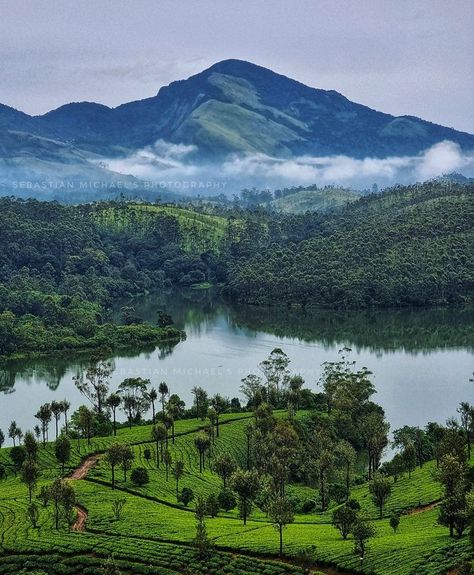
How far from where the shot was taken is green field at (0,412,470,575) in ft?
127

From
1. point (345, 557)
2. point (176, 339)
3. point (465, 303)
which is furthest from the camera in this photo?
point (465, 303)

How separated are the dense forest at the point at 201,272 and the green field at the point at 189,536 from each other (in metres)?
64.5

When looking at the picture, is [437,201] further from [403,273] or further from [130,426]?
[130,426]

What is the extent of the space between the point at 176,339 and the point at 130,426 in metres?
50.0

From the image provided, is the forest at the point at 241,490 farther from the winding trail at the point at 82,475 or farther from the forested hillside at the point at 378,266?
the forested hillside at the point at 378,266

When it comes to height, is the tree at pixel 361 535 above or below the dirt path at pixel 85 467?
above

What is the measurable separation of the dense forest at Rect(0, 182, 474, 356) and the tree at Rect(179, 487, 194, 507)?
66609 millimetres

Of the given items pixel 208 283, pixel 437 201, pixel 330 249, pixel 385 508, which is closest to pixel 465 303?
pixel 330 249

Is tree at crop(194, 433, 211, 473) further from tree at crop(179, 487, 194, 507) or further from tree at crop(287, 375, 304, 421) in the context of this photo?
tree at crop(287, 375, 304, 421)

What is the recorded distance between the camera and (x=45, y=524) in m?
46.9

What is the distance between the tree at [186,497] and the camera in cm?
5328

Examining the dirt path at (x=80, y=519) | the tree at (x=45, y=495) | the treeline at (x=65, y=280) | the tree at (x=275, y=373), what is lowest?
the dirt path at (x=80, y=519)

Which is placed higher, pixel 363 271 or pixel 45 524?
pixel 363 271

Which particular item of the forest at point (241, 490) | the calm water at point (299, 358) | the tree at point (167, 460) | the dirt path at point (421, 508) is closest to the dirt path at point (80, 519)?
the forest at point (241, 490)
